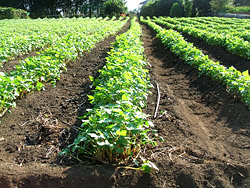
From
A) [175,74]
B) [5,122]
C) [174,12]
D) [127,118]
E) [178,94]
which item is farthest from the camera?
[174,12]

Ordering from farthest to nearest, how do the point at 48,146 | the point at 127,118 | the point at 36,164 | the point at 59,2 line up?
1. the point at 59,2
2. the point at 48,146
3. the point at 36,164
4. the point at 127,118

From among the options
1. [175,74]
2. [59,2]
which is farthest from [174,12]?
[175,74]

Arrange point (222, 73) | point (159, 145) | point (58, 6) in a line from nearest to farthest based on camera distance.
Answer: point (159, 145), point (222, 73), point (58, 6)

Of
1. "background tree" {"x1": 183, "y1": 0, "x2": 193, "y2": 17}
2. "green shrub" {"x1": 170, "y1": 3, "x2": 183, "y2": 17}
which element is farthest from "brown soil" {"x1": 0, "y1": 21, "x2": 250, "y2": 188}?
"background tree" {"x1": 183, "y1": 0, "x2": 193, "y2": 17}

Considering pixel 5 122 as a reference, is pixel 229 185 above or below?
below

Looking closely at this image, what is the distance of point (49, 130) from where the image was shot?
3.46 m

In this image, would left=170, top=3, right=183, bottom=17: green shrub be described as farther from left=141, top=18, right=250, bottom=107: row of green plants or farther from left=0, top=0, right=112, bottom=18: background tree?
left=141, top=18, right=250, bottom=107: row of green plants

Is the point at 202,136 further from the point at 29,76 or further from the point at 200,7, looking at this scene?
the point at 200,7

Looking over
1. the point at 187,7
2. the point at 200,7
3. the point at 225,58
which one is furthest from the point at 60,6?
the point at 225,58

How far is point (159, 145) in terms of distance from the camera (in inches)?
129

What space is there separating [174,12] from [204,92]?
4235cm

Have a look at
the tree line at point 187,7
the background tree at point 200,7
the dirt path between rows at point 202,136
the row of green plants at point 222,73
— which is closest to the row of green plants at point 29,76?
the dirt path between rows at point 202,136

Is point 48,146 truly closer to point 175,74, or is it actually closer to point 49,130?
point 49,130

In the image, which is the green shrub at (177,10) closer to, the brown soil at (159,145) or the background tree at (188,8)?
the background tree at (188,8)
